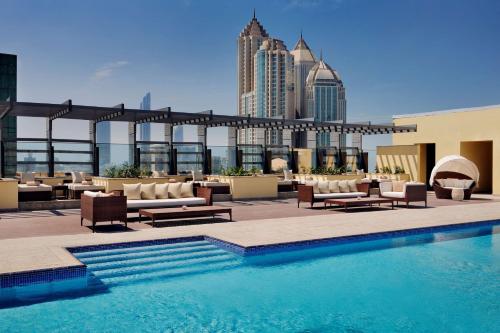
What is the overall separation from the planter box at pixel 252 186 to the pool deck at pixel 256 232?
469cm

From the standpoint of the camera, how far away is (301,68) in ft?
399

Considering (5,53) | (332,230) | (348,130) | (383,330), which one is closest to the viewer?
(383,330)

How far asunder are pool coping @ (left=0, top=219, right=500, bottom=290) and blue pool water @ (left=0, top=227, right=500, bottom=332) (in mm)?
117

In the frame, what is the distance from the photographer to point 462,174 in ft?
61.6

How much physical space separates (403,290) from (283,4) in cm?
2500

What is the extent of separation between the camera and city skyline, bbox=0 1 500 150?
2105 centimetres

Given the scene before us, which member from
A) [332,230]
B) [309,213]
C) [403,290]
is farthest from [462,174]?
[403,290]

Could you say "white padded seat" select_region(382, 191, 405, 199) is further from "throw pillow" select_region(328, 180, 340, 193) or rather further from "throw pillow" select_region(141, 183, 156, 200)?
"throw pillow" select_region(141, 183, 156, 200)

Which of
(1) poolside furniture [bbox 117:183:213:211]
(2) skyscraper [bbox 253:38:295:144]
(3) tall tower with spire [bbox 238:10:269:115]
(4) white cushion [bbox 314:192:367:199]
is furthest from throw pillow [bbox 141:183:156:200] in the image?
(3) tall tower with spire [bbox 238:10:269:115]

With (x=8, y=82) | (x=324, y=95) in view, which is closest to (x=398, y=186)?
(x=8, y=82)

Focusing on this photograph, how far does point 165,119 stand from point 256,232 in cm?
1215

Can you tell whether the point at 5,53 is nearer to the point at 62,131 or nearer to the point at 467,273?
the point at 62,131

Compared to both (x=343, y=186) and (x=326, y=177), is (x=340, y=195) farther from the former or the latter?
(x=326, y=177)

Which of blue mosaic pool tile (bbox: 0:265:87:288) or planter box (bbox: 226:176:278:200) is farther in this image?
planter box (bbox: 226:176:278:200)
